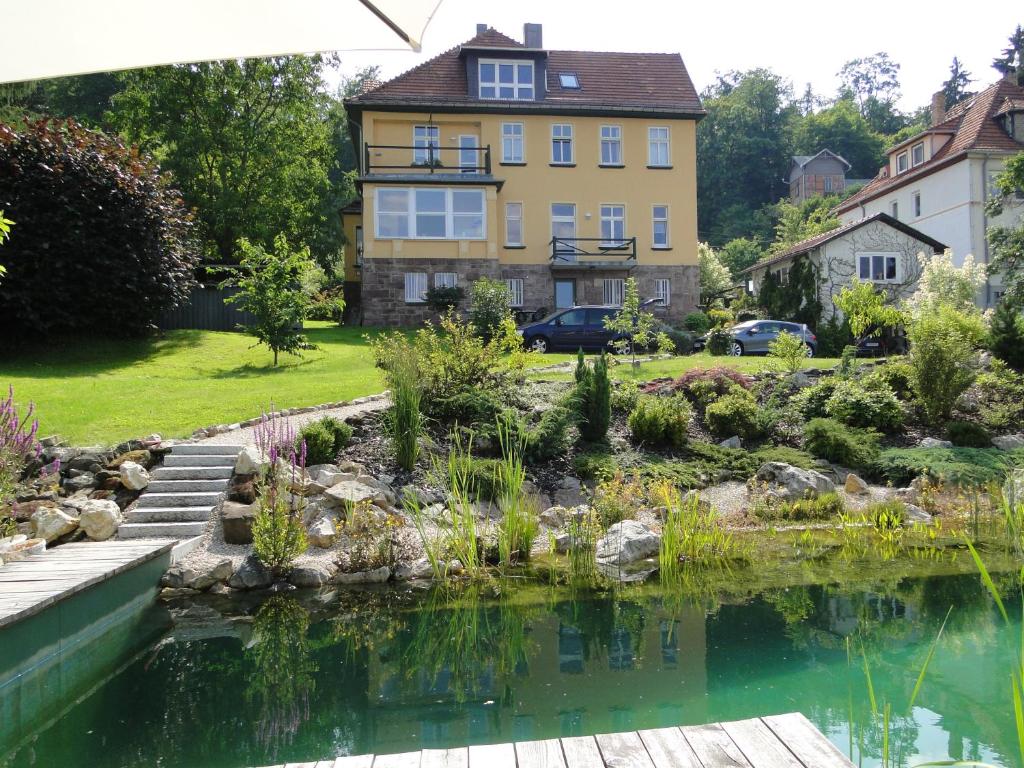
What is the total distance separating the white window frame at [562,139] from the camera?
28.8 m

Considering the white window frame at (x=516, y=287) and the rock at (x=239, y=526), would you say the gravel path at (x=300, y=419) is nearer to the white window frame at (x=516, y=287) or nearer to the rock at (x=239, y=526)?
the rock at (x=239, y=526)

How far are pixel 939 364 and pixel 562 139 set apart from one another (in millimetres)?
18871

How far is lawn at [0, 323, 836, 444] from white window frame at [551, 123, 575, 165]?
451 inches

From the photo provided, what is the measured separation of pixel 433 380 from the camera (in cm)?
1155

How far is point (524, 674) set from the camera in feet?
17.8

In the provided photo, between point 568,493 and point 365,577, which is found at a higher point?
point 568,493

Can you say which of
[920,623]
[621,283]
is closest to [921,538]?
[920,623]

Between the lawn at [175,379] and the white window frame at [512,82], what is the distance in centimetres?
1217

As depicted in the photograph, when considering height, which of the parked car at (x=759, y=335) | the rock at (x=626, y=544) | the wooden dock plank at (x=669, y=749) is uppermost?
the parked car at (x=759, y=335)

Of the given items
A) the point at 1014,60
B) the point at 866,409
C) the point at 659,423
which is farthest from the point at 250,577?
the point at 1014,60

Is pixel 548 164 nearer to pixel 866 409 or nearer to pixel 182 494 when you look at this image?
pixel 866 409

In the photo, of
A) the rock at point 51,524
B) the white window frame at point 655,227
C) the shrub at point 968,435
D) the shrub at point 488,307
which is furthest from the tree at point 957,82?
the rock at point 51,524

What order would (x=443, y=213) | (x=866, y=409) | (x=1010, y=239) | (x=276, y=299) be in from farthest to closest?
(x=443, y=213), (x=1010, y=239), (x=276, y=299), (x=866, y=409)

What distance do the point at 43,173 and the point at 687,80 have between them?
74.1ft
